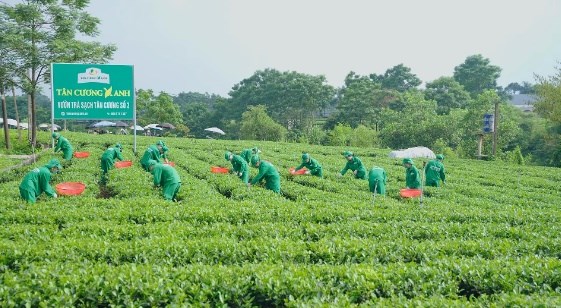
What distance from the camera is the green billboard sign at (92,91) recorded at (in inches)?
792

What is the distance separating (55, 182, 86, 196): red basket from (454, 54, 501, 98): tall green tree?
64.5m

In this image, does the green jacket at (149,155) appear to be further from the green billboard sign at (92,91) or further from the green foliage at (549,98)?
the green foliage at (549,98)

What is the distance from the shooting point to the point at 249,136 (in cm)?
4984

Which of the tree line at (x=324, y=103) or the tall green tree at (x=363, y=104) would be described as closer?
the tree line at (x=324, y=103)

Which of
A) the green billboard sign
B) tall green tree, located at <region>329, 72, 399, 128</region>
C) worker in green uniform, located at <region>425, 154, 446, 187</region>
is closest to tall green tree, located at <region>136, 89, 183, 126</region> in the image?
tall green tree, located at <region>329, 72, 399, 128</region>

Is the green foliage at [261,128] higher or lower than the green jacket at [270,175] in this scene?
higher

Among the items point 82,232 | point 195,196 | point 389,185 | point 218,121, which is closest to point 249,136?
point 218,121

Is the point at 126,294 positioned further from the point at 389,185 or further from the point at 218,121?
the point at 218,121

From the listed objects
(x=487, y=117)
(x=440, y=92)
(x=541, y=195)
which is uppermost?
(x=440, y=92)

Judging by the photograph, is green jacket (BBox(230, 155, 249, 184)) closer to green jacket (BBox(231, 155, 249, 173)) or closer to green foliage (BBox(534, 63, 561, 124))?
green jacket (BBox(231, 155, 249, 173))

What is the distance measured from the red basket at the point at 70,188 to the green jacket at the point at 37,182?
19.5 inches

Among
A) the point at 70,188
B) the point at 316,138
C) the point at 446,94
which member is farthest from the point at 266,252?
the point at 446,94

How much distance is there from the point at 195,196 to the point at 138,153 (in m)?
12.0

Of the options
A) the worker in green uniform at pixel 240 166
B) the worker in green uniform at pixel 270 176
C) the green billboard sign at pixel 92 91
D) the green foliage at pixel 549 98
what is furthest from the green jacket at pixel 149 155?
the green foliage at pixel 549 98
